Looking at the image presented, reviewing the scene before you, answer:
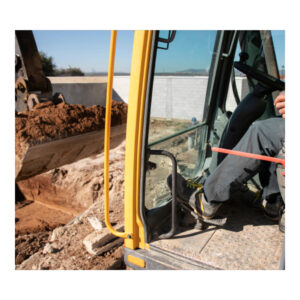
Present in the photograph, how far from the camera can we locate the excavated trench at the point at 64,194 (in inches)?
99.0

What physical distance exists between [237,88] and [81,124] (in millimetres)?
1852

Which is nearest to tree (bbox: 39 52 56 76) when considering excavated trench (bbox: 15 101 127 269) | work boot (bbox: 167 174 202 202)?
excavated trench (bbox: 15 101 127 269)

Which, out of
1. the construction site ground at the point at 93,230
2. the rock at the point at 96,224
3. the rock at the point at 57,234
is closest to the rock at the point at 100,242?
the construction site ground at the point at 93,230

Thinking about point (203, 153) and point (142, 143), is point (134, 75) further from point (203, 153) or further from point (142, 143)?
point (203, 153)

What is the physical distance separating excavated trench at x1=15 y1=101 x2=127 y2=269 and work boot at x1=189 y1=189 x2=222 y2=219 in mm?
1070

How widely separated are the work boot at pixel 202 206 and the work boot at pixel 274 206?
0.42m

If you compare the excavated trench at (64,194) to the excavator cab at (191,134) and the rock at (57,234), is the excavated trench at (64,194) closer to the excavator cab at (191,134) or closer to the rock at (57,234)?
the rock at (57,234)

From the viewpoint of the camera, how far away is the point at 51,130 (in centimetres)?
283

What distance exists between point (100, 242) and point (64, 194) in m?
2.47

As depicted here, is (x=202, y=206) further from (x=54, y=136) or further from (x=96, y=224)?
(x=54, y=136)

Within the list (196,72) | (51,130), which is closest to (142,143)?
(196,72)

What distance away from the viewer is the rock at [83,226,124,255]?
8.01 ft

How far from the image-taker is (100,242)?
8.16ft

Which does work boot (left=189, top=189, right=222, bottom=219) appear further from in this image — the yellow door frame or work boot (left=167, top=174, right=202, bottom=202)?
the yellow door frame
